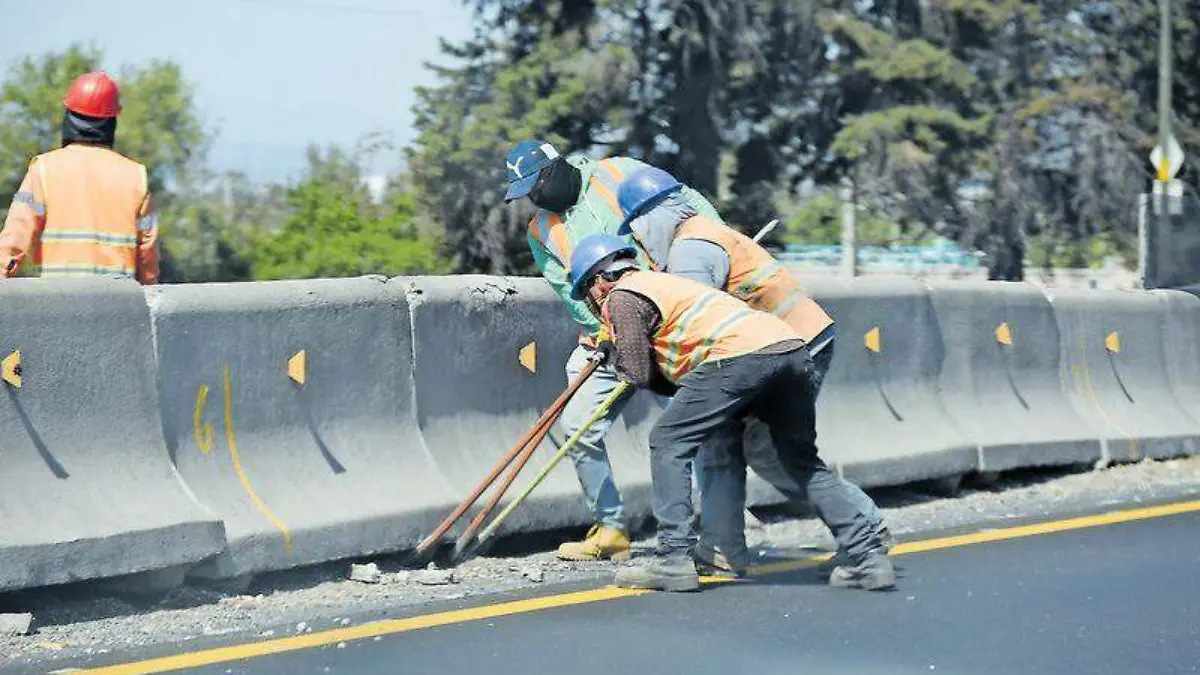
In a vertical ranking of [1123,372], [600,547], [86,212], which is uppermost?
[86,212]

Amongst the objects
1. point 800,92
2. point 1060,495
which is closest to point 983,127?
point 800,92

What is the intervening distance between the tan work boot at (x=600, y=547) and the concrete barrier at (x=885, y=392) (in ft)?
6.00

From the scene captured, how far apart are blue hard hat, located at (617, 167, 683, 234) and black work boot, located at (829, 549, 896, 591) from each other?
5.35ft

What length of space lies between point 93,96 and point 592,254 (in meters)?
2.08

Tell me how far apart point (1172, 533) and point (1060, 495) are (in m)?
1.75

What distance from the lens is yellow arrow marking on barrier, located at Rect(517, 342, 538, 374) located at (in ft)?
30.0

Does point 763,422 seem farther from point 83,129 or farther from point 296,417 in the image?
point 83,129

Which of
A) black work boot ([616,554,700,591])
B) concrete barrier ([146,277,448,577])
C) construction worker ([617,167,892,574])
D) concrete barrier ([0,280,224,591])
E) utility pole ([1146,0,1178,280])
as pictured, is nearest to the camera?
concrete barrier ([0,280,224,591])

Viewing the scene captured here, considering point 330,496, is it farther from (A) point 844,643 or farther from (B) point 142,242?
(A) point 844,643

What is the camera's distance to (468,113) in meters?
38.6

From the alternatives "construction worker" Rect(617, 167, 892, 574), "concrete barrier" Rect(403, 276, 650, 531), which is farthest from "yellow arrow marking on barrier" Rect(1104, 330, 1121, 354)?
"construction worker" Rect(617, 167, 892, 574)

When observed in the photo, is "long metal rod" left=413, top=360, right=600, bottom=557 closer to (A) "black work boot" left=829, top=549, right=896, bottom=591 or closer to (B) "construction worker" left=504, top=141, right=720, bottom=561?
(B) "construction worker" left=504, top=141, right=720, bottom=561

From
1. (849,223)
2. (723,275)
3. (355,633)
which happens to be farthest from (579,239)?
(849,223)

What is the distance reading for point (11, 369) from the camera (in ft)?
22.9
